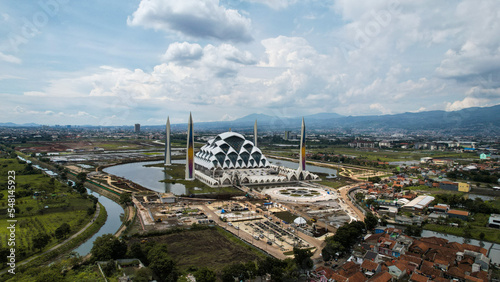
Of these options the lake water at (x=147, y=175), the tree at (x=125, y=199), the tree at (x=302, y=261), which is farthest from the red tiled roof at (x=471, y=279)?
the lake water at (x=147, y=175)

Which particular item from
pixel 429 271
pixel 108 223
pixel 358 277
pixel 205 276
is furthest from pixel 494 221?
pixel 108 223

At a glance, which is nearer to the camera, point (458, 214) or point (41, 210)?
point (41, 210)

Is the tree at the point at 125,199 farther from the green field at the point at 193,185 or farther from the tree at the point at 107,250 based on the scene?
the tree at the point at 107,250

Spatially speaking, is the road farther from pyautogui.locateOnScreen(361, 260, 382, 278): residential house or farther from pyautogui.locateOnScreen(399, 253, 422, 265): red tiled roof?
pyautogui.locateOnScreen(361, 260, 382, 278): residential house

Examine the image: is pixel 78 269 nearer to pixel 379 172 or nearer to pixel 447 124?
pixel 379 172

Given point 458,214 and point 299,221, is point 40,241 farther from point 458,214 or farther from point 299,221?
point 458,214

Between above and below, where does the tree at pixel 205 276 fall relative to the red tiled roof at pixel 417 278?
above
